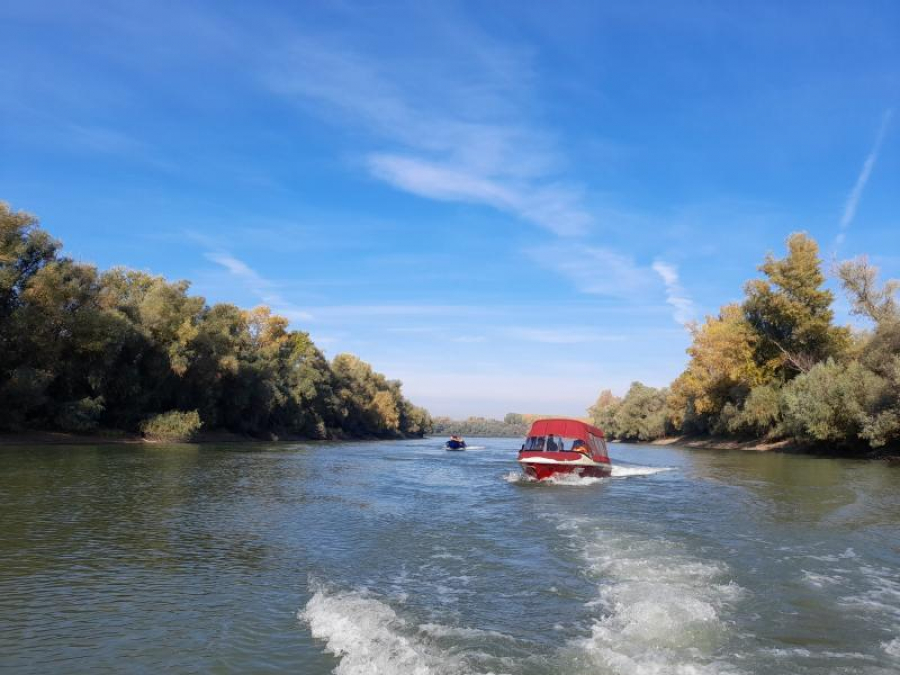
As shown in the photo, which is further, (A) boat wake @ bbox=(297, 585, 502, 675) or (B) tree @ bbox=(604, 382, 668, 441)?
(B) tree @ bbox=(604, 382, 668, 441)

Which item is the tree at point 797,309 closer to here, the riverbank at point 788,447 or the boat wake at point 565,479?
the riverbank at point 788,447

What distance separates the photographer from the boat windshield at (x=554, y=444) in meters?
30.3

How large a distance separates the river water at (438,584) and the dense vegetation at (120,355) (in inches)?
897

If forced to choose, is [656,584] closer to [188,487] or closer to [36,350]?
[188,487]

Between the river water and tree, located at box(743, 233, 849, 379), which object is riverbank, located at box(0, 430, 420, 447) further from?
tree, located at box(743, 233, 849, 379)

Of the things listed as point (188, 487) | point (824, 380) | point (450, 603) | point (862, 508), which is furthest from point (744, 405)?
point (450, 603)

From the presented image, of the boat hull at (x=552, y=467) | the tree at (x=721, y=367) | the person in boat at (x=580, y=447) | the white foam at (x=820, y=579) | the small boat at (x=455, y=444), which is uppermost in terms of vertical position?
the tree at (x=721, y=367)

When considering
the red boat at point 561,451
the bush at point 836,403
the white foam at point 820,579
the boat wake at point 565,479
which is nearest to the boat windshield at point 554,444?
the red boat at point 561,451

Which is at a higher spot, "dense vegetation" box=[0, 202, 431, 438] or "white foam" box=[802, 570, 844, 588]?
"dense vegetation" box=[0, 202, 431, 438]

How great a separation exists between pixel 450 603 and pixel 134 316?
156 ft

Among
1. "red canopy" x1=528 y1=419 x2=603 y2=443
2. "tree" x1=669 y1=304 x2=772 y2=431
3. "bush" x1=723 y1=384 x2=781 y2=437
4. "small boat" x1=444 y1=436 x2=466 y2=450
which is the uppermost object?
"tree" x1=669 y1=304 x2=772 y2=431

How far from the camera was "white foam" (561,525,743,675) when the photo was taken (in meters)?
7.11

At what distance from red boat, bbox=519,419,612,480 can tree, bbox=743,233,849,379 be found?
34.3 m

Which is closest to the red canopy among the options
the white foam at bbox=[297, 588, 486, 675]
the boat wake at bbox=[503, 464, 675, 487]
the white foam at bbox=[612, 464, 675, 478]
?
the boat wake at bbox=[503, 464, 675, 487]
